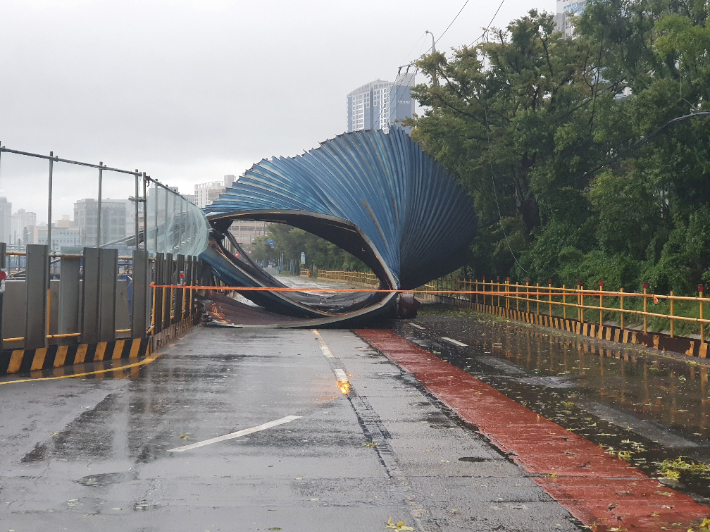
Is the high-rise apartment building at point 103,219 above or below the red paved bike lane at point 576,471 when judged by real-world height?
above

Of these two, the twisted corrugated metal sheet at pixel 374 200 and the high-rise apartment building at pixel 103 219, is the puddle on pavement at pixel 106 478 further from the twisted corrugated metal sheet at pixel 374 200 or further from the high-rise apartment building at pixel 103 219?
the twisted corrugated metal sheet at pixel 374 200

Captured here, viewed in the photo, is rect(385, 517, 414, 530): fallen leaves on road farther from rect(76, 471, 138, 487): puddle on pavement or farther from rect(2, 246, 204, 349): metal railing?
rect(2, 246, 204, 349): metal railing

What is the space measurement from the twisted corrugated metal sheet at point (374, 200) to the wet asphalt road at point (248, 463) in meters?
19.2

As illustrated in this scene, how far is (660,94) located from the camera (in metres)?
24.2

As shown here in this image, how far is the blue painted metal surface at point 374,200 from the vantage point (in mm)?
31422

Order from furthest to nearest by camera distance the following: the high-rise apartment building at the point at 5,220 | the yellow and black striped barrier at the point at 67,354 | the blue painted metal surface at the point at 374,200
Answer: the blue painted metal surface at the point at 374,200
the yellow and black striped barrier at the point at 67,354
the high-rise apartment building at the point at 5,220

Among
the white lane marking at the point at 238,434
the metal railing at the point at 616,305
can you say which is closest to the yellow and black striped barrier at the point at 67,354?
the white lane marking at the point at 238,434

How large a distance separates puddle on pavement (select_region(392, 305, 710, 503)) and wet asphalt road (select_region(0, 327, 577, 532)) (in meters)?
1.35

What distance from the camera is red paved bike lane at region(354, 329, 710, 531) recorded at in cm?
560

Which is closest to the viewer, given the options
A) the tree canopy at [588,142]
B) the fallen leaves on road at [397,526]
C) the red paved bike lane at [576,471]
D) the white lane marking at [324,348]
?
the fallen leaves on road at [397,526]

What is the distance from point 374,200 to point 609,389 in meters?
20.6

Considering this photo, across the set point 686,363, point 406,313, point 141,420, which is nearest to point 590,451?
point 141,420

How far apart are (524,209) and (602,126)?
32.9ft

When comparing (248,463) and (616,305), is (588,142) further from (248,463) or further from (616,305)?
(248,463)
